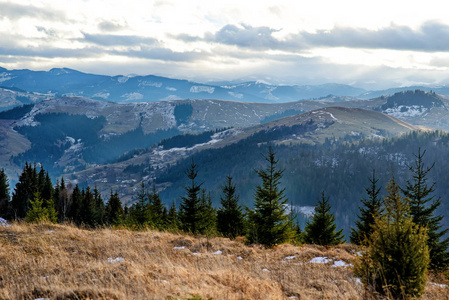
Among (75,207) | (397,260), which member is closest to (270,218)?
(397,260)

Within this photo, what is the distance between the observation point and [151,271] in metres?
8.35

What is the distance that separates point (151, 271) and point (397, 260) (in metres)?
6.69

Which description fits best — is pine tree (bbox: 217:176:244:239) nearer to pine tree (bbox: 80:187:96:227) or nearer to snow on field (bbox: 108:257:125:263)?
snow on field (bbox: 108:257:125:263)

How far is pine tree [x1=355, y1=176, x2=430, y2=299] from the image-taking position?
25.9ft

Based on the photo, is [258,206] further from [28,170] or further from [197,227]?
[28,170]

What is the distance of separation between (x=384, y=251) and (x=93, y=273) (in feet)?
25.9

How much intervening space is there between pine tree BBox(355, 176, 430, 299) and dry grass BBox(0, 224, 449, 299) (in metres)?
0.55

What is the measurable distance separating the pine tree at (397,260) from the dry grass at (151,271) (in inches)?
21.7

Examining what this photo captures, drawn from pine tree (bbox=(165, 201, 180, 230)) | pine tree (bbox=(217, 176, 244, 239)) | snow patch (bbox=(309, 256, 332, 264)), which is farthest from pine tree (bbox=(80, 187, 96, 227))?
snow patch (bbox=(309, 256, 332, 264))

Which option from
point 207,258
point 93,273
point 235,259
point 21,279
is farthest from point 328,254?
point 21,279

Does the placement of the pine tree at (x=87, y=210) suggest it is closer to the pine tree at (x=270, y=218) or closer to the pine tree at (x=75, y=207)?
the pine tree at (x=75, y=207)

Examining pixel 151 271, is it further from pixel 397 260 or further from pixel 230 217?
pixel 230 217

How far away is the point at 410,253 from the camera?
7953 mm

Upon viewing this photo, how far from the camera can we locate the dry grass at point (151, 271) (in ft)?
22.7
